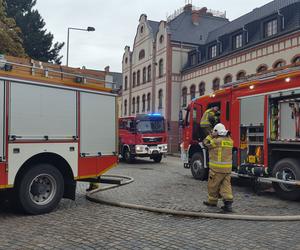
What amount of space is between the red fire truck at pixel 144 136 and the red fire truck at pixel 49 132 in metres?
12.8

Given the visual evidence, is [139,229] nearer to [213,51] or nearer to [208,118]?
[208,118]

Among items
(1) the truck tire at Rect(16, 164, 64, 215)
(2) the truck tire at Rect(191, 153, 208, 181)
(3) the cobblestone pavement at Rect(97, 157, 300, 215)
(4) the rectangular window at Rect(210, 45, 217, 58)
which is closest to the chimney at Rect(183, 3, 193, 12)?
(4) the rectangular window at Rect(210, 45, 217, 58)

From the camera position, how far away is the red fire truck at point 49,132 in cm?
727

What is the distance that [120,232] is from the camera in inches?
257

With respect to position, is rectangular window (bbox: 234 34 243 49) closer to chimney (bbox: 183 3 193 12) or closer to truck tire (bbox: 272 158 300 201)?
chimney (bbox: 183 3 193 12)

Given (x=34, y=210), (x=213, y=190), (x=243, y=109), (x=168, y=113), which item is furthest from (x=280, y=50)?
(x=34, y=210)

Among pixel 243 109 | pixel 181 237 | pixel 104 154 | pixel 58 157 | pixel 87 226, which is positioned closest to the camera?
pixel 181 237

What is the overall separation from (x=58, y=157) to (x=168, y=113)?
102 feet

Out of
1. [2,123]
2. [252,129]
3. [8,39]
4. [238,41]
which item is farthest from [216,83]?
[2,123]

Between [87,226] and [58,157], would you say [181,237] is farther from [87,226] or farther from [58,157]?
[58,157]

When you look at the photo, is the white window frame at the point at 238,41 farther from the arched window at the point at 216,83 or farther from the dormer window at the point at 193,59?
the dormer window at the point at 193,59

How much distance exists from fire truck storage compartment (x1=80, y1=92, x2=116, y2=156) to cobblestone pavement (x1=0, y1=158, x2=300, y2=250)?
1.19 meters

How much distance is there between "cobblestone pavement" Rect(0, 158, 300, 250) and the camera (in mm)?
5875

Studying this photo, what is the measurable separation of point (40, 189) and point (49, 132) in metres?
1.08
